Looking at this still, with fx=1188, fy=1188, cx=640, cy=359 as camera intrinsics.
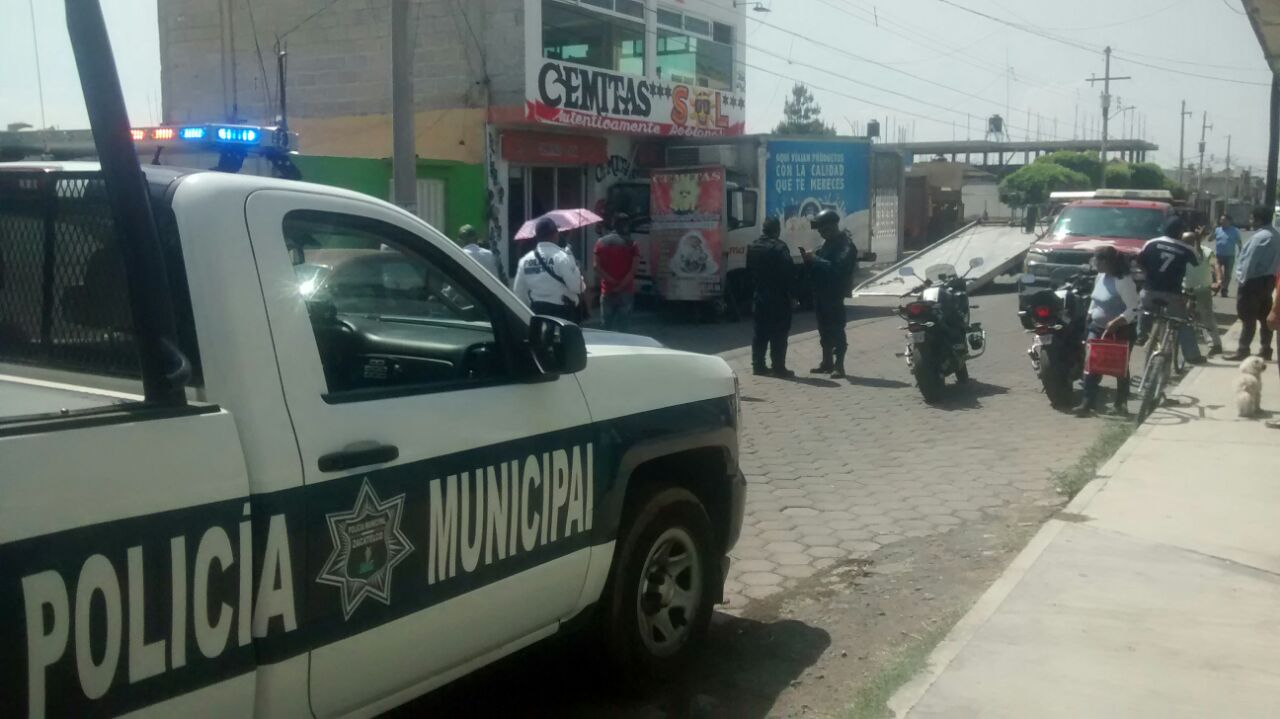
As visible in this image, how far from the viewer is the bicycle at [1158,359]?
10.4 m

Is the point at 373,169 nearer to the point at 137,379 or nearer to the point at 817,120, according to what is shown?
the point at 137,379

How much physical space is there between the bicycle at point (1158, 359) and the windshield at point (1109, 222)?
955 centimetres

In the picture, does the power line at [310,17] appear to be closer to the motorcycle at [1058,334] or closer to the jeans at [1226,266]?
the motorcycle at [1058,334]

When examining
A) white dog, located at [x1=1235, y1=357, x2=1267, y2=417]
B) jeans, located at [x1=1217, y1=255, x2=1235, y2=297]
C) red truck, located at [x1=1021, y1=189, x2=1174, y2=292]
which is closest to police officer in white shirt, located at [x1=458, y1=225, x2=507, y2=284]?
white dog, located at [x1=1235, y1=357, x2=1267, y2=417]

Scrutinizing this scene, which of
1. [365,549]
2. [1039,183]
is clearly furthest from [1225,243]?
[1039,183]

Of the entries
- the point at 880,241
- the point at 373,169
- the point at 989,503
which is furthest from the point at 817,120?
the point at 989,503

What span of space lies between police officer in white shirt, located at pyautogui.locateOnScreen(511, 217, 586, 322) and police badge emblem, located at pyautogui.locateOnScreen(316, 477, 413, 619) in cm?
738

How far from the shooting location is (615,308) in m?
14.3

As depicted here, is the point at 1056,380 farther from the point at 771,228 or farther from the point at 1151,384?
the point at 771,228

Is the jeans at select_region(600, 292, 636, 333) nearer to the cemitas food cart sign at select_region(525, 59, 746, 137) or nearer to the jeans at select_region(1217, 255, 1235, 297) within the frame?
the cemitas food cart sign at select_region(525, 59, 746, 137)

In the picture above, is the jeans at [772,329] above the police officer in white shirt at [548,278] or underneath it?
underneath

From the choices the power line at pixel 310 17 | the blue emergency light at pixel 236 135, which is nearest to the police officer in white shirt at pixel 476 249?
the blue emergency light at pixel 236 135

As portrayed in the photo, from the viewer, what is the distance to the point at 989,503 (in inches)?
306

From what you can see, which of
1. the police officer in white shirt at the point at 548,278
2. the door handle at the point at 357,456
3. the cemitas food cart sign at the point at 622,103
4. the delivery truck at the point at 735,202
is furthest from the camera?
the cemitas food cart sign at the point at 622,103
